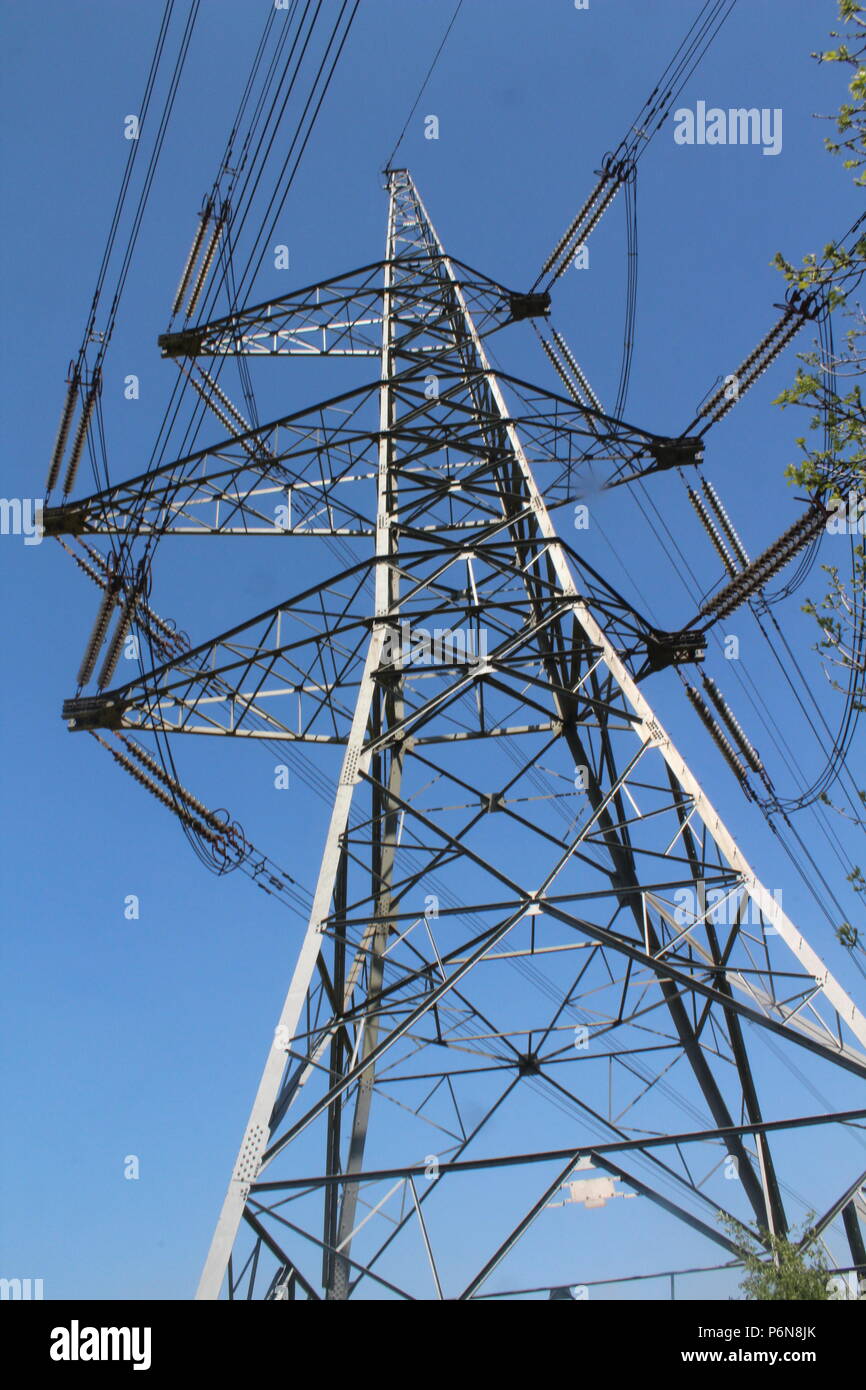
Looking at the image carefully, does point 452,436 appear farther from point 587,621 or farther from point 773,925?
point 773,925

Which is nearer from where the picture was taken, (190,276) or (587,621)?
(587,621)

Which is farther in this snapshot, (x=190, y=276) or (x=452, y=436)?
(x=190, y=276)

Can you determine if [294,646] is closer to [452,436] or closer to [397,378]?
[452,436]

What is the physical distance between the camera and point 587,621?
10.1 metres
